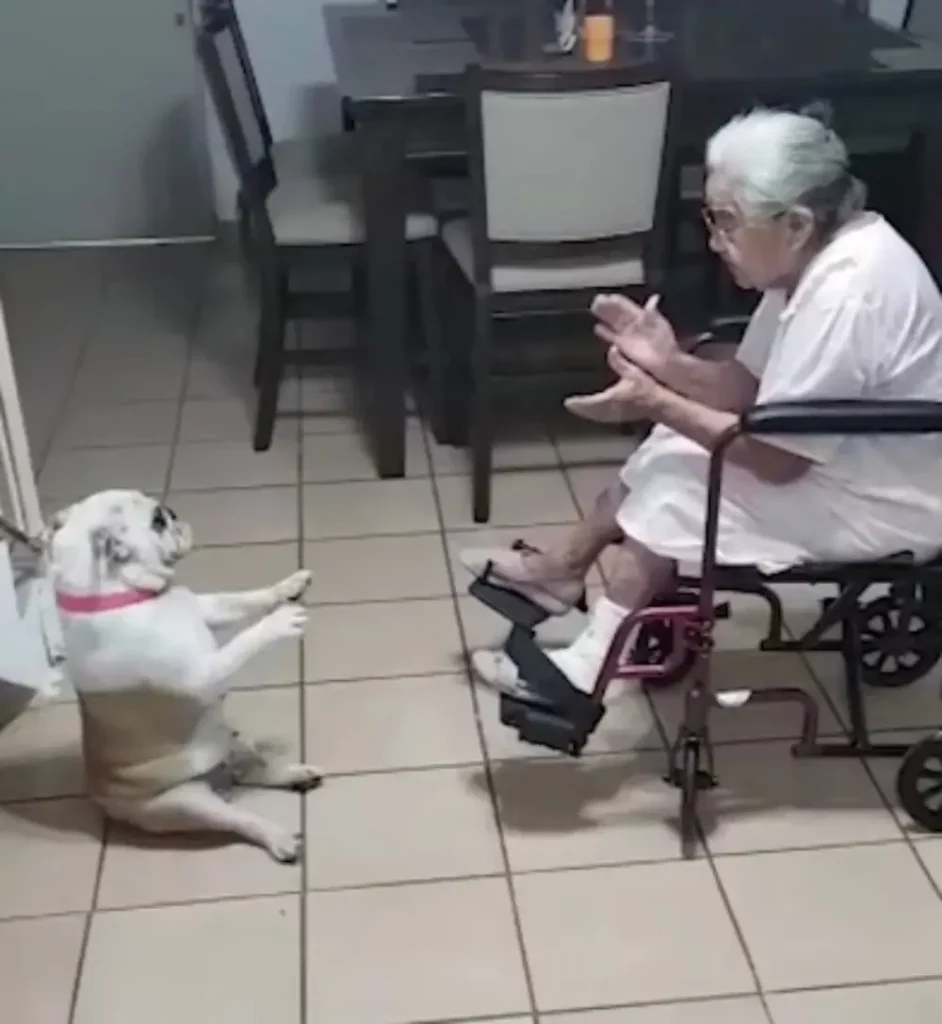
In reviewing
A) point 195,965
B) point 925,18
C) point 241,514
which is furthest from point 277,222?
point 925,18

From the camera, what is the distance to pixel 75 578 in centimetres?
198

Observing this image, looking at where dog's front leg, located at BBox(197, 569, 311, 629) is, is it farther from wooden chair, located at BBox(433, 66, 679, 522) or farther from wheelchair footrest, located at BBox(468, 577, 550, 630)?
wooden chair, located at BBox(433, 66, 679, 522)

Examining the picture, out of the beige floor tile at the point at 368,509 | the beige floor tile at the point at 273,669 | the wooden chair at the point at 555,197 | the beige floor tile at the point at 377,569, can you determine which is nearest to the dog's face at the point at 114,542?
the beige floor tile at the point at 273,669

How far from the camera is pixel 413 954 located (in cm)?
196

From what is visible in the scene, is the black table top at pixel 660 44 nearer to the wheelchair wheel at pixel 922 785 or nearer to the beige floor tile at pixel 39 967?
the wheelchair wheel at pixel 922 785

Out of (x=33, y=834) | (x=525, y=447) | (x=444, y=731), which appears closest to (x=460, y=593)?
(x=444, y=731)

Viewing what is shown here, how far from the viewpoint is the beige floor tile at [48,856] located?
6.79 ft

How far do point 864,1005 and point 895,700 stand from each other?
701 mm

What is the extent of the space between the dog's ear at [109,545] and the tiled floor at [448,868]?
18.8 inches

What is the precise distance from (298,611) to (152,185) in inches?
123

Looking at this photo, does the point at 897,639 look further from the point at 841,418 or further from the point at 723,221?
the point at 723,221

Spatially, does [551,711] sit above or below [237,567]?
above

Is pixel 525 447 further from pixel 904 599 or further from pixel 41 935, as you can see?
pixel 41 935

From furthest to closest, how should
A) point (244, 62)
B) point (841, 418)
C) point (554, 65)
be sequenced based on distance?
point (244, 62), point (554, 65), point (841, 418)
